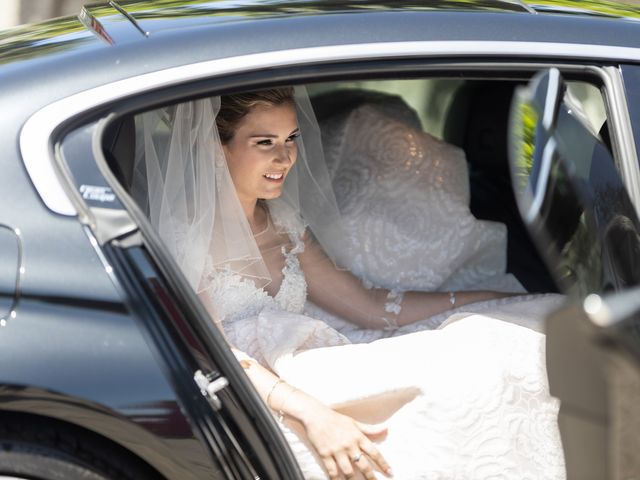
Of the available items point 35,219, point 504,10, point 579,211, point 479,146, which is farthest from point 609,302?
point 479,146

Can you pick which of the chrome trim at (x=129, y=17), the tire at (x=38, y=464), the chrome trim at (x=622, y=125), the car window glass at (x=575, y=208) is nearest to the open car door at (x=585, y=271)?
the car window glass at (x=575, y=208)

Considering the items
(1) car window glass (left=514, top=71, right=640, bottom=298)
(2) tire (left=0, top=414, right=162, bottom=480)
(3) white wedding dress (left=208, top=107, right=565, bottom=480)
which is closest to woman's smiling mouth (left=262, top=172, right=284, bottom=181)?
(3) white wedding dress (left=208, top=107, right=565, bottom=480)

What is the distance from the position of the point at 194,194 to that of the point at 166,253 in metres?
0.69

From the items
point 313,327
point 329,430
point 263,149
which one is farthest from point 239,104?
point 329,430

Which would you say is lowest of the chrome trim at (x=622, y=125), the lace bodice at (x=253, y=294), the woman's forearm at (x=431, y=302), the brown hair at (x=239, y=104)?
the chrome trim at (x=622, y=125)

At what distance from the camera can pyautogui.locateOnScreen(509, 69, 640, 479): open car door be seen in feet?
5.11

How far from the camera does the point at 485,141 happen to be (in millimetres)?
3193

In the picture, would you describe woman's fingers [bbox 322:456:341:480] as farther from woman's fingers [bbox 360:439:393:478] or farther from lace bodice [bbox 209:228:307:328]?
lace bodice [bbox 209:228:307:328]

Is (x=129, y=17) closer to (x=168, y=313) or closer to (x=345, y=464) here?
(x=168, y=313)

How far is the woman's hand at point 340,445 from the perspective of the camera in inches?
81.6

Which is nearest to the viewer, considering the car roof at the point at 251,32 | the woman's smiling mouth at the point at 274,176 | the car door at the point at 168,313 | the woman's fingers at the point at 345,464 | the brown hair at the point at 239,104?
the car door at the point at 168,313

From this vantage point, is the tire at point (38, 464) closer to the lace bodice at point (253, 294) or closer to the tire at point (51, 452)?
the tire at point (51, 452)

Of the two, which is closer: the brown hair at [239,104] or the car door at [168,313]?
the car door at [168,313]

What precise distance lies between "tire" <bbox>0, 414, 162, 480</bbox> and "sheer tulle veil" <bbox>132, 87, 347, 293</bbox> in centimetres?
62
